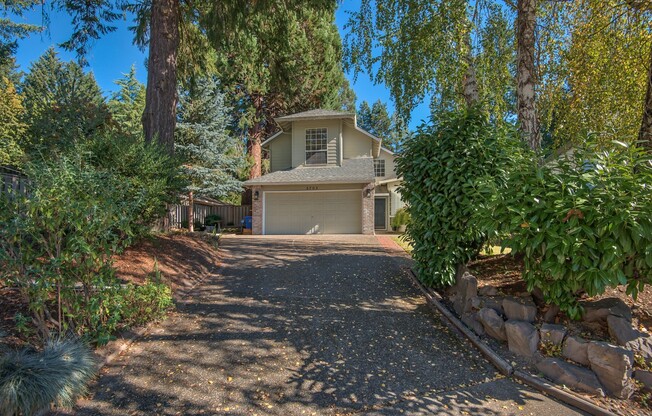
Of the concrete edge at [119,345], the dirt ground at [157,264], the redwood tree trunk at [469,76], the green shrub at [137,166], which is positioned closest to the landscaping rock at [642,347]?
the concrete edge at [119,345]

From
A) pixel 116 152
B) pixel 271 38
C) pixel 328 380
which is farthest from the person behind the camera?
pixel 271 38

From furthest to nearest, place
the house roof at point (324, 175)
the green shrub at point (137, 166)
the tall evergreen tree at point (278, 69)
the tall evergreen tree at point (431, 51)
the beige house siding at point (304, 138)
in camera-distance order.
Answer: the beige house siding at point (304, 138) < the house roof at point (324, 175) < the tall evergreen tree at point (278, 69) < the tall evergreen tree at point (431, 51) < the green shrub at point (137, 166)

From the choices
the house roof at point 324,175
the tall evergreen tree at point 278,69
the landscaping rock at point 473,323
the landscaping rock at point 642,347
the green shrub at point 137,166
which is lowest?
the landscaping rock at point 473,323

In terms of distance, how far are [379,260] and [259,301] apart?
387 cm

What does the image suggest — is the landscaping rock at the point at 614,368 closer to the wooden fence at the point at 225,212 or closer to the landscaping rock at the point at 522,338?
the landscaping rock at the point at 522,338

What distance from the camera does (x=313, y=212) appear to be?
1580cm

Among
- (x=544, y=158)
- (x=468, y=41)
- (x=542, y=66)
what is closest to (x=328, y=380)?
(x=544, y=158)

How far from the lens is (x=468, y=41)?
725 cm

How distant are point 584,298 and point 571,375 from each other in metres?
1.45

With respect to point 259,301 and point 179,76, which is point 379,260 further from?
point 179,76

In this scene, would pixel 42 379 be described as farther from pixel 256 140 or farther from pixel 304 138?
pixel 256 140

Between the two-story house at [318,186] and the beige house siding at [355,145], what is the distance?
0.24 feet

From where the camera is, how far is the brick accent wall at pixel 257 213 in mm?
15750

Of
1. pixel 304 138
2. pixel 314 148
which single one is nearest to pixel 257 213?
pixel 314 148
